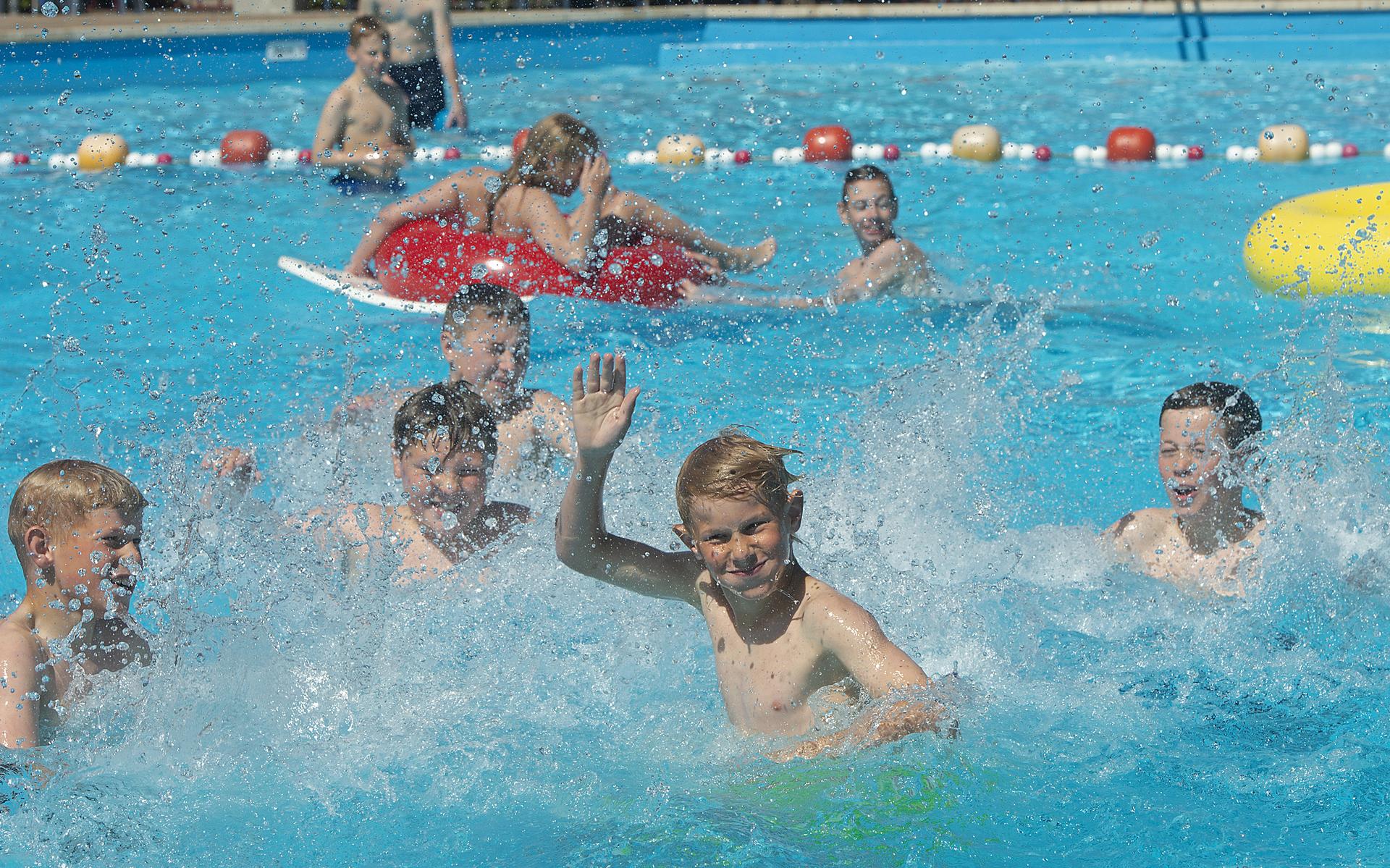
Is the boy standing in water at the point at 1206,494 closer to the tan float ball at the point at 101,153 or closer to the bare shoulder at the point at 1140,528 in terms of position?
the bare shoulder at the point at 1140,528

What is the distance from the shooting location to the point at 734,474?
9.10 ft

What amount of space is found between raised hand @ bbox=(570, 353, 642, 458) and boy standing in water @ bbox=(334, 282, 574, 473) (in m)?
1.72

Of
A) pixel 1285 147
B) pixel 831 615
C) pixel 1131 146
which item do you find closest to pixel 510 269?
pixel 831 615

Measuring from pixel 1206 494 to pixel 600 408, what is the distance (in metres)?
2.01

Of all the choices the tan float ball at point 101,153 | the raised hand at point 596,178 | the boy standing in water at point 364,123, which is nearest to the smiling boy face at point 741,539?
the raised hand at point 596,178

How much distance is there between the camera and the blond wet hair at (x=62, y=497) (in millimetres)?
3129

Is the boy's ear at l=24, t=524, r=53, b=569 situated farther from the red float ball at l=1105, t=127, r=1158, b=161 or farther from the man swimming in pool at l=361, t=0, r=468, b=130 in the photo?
the red float ball at l=1105, t=127, r=1158, b=161

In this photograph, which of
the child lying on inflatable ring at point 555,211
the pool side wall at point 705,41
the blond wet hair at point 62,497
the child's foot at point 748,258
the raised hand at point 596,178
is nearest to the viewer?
the blond wet hair at point 62,497

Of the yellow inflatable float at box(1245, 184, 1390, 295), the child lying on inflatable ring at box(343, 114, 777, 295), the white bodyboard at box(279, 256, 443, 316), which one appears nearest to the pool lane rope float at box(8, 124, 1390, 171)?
the white bodyboard at box(279, 256, 443, 316)

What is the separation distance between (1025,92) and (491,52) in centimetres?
505

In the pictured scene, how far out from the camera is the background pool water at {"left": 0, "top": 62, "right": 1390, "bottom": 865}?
3.03 metres

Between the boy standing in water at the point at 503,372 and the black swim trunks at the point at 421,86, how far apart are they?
555 centimetres

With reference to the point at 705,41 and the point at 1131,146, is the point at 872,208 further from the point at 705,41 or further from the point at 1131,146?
the point at 705,41

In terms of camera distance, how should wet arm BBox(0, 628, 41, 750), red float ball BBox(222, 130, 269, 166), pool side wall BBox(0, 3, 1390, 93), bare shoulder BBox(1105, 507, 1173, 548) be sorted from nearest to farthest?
wet arm BBox(0, 628, 41, 750), bare shoulder BBox(1105, 507, 1173, 548), red float ball BBox(222, 130, 269, 166), pool side wall BBox(0, 3, 1390, 93)
